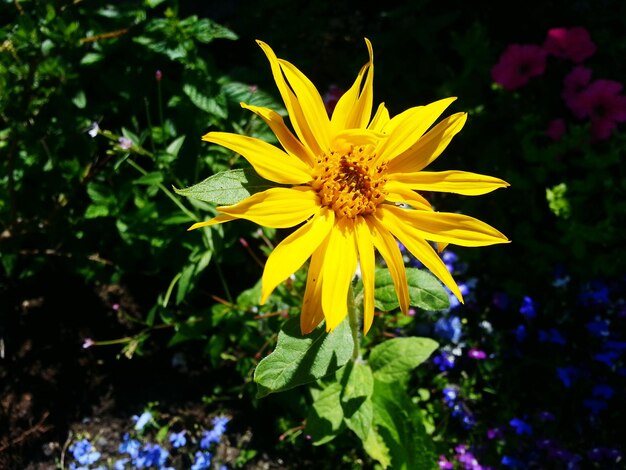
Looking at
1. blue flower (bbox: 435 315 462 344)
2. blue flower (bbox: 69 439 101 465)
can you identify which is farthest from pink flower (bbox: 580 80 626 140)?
blue flower (bbox: 69 439 101 465)

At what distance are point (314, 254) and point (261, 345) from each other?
3.78 feet

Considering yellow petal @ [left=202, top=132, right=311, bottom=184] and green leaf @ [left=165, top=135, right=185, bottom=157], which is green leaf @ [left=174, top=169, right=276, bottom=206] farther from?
green leaf @ [left=165, top=135, right=185, bottom=157]

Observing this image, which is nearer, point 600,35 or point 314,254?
point 314,254

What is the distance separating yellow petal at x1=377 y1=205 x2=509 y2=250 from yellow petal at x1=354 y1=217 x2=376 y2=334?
106 mm

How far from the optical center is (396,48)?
3211 millimetres

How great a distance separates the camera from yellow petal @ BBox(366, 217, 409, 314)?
1403mm

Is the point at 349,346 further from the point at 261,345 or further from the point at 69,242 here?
the point at 69,242

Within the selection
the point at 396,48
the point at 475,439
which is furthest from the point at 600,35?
the point at 475,439

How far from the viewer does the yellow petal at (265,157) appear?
135 cm

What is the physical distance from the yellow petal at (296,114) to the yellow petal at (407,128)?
17cm

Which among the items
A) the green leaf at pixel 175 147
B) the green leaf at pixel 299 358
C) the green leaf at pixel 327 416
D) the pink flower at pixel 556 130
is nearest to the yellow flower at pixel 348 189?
the green leaf at pixel 299 358

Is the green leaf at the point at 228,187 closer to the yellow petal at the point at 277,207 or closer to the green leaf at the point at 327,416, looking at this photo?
the yellow petal at the point at 277,207

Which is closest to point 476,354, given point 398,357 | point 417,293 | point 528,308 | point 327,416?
point 528,308

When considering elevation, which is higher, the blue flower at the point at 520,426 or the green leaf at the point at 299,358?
the blue flower at the point at 520,426
